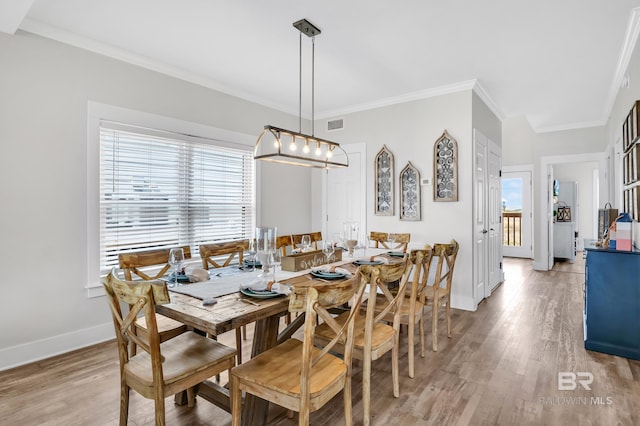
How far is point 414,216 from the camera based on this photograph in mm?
4730

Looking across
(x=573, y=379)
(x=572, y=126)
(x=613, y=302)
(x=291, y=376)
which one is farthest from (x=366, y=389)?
(x=572, y=126)

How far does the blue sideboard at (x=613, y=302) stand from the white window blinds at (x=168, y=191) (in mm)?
3770

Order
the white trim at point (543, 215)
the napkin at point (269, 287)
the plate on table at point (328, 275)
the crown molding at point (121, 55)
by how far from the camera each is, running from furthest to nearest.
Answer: the white trim at point (543, 215), the crown molding at point (121, 55), the plate on table at point (328, 275), the napkin at point (269, 287)

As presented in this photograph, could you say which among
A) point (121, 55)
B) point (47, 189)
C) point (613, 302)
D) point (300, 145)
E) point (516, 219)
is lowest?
point (613, 302)

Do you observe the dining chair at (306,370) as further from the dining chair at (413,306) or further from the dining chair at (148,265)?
the dining chair at (413,306)

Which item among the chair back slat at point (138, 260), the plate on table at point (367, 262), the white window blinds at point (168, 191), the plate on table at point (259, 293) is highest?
the white window blinds at point (168, 191)

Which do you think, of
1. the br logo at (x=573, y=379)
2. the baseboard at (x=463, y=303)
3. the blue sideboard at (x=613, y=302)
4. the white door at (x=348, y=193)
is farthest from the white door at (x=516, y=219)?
the br logo at (x=573, y=379)

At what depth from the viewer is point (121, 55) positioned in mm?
3406

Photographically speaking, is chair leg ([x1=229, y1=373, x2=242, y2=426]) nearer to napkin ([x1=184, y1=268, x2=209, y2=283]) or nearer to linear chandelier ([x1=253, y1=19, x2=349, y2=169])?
napkin ([x1=184, y1=268, x2=209, y2=283])

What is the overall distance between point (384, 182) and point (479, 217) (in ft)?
4.40

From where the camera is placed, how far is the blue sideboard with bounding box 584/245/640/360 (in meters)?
2.95

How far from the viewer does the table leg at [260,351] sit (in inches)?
76.5

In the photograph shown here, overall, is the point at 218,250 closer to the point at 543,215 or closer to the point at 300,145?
the point at 300,145

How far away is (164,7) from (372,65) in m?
2.06
